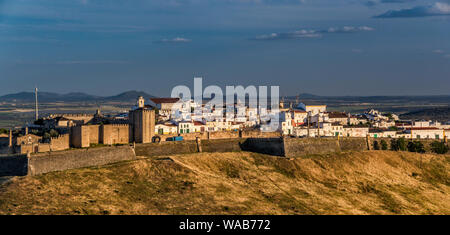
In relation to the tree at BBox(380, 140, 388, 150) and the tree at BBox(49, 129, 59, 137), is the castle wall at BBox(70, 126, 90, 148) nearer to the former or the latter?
the tree at BBox(49, 129, 59, 137)

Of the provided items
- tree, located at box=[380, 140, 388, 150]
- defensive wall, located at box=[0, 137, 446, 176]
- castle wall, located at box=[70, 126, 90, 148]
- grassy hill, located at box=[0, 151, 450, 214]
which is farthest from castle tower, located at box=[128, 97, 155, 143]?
tree, located at box=[380, 140, 388, 150]

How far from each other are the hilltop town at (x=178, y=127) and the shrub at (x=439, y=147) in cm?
658

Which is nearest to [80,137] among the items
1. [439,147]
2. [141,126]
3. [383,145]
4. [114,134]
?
[114,134]

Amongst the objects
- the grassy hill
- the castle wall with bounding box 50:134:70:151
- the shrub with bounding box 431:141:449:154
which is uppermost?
the castle wall with bounding box 50:134:70:151

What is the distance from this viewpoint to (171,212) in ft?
118

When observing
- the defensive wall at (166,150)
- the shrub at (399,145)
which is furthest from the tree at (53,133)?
the shrub at (399,145)

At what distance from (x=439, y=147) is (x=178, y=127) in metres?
26.9

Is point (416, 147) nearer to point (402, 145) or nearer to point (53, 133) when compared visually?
point (402, 145)

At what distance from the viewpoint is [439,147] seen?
2500 inches

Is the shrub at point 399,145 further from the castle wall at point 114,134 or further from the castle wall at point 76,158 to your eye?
the castle wall at point 76,158

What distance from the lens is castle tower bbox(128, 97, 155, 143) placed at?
51.8 metres

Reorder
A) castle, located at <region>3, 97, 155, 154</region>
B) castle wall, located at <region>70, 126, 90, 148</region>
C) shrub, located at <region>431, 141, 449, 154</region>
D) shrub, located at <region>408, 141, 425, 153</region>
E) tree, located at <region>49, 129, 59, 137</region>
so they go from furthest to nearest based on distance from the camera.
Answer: shrub, located at <region>431, 141, 449, 154</region> → shrub, located at <region>408, 141, 425, 153</region> → tree, located at <region>49, 129, 59, 137</region> → castle wall, located at <region>70, 126, 90, 148</region> → castle, located at <region>3, 97, 155, 154</region>
